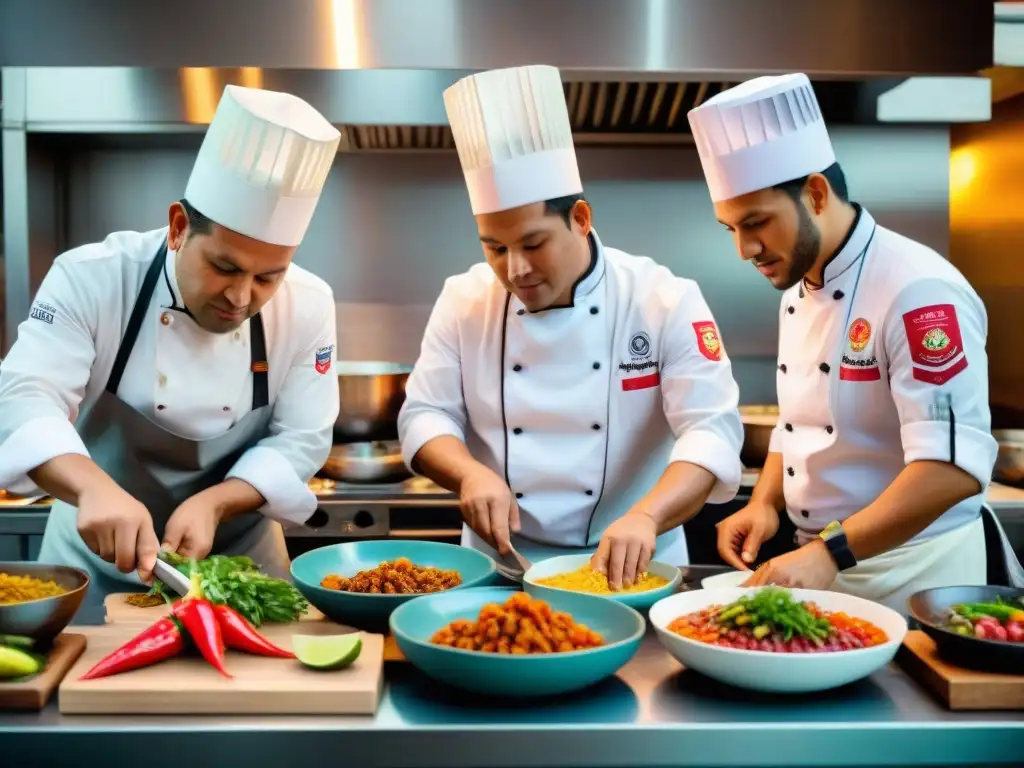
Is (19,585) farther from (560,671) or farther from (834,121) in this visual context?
(834,121)

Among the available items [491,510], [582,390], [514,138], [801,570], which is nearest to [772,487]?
[582,390]

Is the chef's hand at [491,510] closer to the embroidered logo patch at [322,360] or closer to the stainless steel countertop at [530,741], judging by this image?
the embroidered logo patch at [322,360]

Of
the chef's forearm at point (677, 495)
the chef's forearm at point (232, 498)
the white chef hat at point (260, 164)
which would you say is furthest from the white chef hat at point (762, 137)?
the chef's forearm at point (232, 498)

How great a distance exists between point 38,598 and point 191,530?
424 mm

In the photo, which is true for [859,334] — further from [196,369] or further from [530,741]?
[196,369]

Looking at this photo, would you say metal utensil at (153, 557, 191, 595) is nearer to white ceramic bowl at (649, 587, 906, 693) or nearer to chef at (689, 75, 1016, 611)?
white ceramic bowl at (649, 587, 906, 693)

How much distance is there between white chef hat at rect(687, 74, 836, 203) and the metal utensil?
1377 millimetres

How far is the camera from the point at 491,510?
2.07 metres

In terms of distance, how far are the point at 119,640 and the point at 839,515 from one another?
5.10ft

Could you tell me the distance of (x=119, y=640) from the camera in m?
1.62

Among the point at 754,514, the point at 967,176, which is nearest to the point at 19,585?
the point at 754,514

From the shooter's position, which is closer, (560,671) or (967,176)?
(560,671)

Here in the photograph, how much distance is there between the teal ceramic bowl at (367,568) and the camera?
1664mm

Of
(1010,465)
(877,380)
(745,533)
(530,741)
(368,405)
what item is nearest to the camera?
(530,741)
